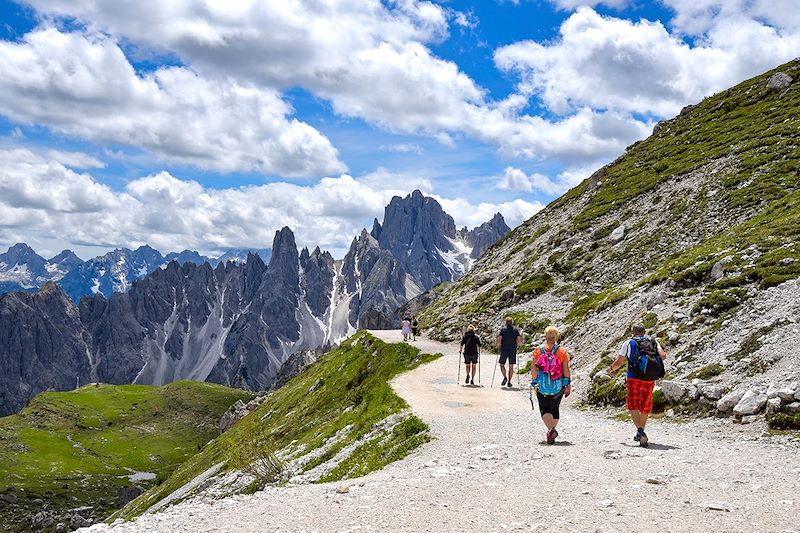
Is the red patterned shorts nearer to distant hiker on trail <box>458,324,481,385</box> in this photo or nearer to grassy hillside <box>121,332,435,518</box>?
grassy hillside <box>121,332,435,518</box>

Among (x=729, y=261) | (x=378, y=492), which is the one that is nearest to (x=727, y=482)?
(x=378, y=492)

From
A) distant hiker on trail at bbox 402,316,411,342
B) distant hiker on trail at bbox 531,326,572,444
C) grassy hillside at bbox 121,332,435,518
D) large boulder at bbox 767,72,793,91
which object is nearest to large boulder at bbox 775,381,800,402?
distant hiker on trail at bbox 531,326,572,444

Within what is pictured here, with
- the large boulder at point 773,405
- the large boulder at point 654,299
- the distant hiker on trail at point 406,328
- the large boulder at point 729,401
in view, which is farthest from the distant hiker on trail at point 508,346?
the distant hiker on trail at point 406,328

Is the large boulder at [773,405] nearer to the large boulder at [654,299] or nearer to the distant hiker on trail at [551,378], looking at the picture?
the distant hiker on trail at [551,378]

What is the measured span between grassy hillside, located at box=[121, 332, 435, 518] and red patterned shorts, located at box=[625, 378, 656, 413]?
764 cm

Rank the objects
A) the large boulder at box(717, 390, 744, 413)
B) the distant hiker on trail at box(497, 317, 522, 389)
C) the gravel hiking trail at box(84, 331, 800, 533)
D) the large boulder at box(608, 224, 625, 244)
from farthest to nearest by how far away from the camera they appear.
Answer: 1. the large boulder at box(608, 224, 625, 244)
2. the distant hiker on trail at box(497, 317, 522, 389)
3. the large boulder at box(717, 390, 744, 413)
4. the gravel hiking trail at box(84, 331, 800, 533)

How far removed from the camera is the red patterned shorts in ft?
55.4

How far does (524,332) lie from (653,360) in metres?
27.1

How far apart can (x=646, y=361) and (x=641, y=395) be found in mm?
1137

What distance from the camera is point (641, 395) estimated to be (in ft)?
55.8

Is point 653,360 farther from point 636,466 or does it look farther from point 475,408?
point 475,408

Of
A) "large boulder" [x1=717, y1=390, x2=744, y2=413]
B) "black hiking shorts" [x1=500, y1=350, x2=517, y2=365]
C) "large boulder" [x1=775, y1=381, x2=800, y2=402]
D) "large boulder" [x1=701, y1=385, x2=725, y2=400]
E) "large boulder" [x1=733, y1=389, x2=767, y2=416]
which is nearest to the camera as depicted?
"large boulder" [x1=775, y1=381, x2=800, y2=402]

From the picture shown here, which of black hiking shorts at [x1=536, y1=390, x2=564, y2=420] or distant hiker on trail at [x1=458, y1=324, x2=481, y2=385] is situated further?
distant hiker on trail at [x1=458, y1=324, x2=481, y2=385]

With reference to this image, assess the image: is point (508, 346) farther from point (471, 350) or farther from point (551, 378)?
point (551, 378)
